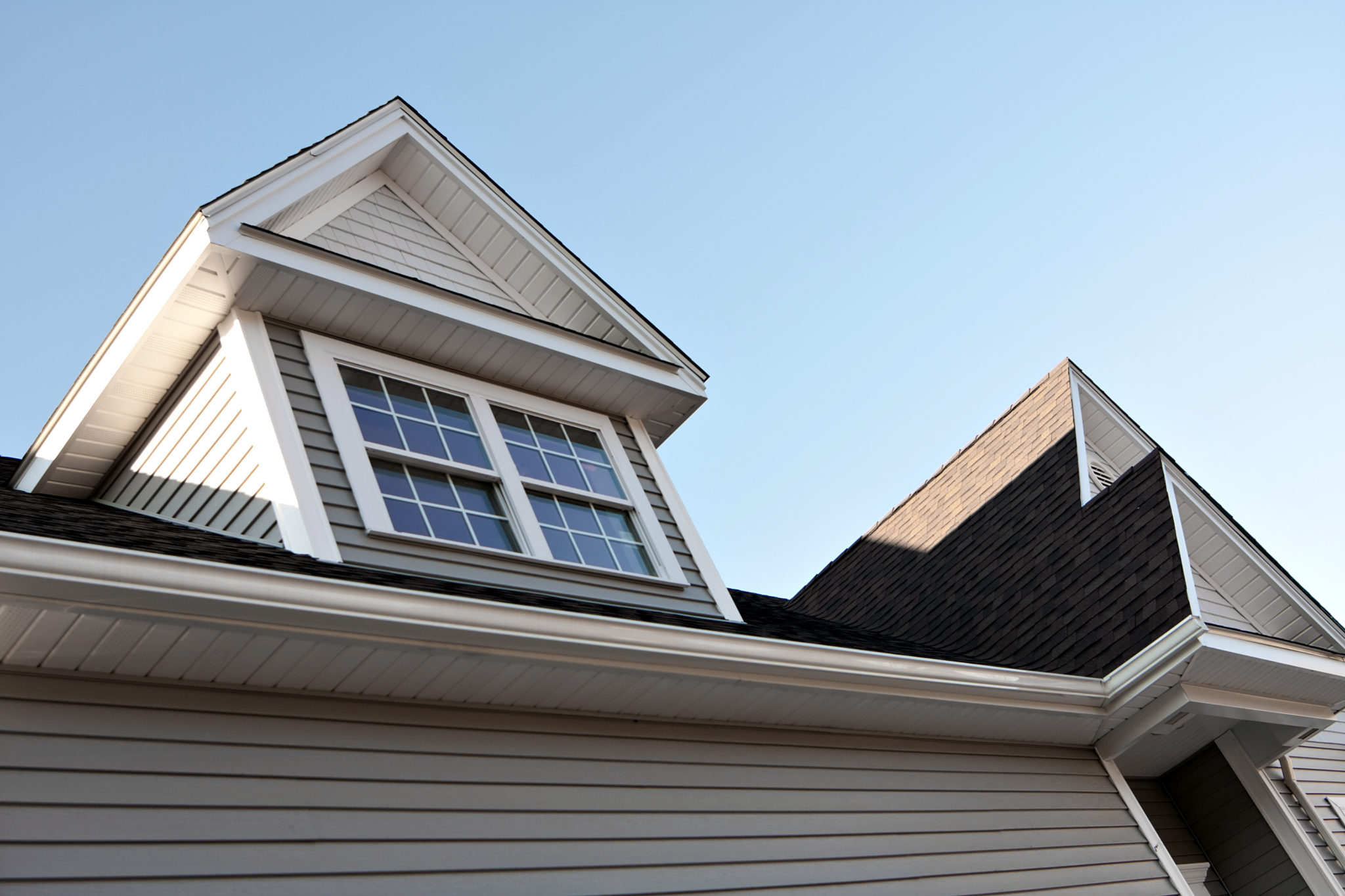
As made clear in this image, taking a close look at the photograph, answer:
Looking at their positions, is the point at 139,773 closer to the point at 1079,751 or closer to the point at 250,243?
the point at 250,243

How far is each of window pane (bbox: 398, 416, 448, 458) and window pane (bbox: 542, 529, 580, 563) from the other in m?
0.80

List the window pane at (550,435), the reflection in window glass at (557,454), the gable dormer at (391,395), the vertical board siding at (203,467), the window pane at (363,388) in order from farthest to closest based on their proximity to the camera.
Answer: the window pane at (550,435), the reflection in window glass at (557,454), the window pane at (363,388), the gable dormer at (391,395), the vertical board siding at (203,467)

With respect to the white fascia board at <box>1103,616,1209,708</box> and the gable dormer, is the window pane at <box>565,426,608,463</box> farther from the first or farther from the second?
the white fascia board at <box>1103,616,1209,708</box>

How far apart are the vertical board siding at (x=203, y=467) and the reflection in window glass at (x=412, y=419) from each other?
68 centimetres

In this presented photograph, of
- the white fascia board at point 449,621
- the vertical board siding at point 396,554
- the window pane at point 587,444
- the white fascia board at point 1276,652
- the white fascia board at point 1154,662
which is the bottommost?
the white fascia board at point 1276,652

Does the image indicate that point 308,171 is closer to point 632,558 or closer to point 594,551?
point 594,551

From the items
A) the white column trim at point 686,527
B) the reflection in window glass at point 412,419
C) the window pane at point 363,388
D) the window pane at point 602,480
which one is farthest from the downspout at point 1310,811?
the window pane at point 363,388

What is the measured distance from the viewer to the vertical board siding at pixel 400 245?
7365mm

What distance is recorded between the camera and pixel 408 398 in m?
6.73

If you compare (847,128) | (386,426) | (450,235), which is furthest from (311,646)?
(847,128)

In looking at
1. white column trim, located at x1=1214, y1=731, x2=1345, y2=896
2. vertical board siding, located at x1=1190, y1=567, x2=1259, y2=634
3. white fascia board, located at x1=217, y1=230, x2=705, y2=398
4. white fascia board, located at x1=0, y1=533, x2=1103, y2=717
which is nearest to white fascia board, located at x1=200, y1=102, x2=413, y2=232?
white fascia board, located at x1=217, y1=230, x2=705, y2=398

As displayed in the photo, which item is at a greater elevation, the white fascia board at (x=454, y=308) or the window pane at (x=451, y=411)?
the white fascia board at (x=454, y=308)

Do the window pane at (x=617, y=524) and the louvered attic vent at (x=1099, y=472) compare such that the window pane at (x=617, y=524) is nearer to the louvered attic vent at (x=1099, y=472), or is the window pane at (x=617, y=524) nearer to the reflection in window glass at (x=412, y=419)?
the reflection in window glass at (x=412, y=419)

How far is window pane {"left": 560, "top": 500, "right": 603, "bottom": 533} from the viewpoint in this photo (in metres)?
6.90
